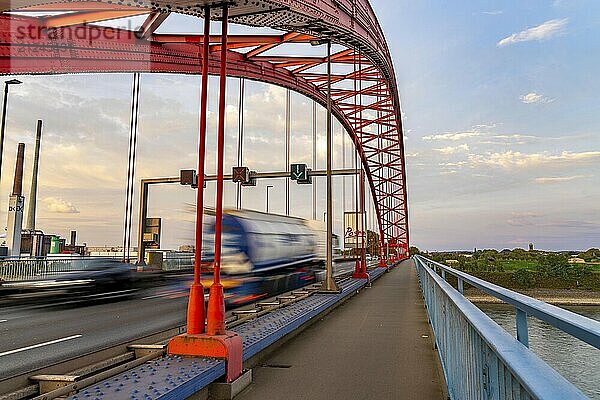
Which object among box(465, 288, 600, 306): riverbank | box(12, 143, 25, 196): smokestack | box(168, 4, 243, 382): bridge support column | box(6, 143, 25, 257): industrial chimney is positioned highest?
box(12, 143, 25, 196): smokestack

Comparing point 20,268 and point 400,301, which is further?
point 20,268

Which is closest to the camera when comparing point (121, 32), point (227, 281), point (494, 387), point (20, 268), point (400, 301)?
point (494, 387)

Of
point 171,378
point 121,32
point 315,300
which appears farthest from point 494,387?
point 121,32

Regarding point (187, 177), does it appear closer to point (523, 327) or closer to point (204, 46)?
point (204, 46)

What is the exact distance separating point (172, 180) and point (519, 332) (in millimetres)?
25451

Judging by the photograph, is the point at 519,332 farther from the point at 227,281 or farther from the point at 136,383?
the point at 227,281

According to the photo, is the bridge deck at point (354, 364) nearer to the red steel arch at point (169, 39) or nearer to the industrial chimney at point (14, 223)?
the red steel arch at point (169, 39)

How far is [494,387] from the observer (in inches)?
82.7

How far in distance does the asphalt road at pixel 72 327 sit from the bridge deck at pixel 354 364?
3447 mm

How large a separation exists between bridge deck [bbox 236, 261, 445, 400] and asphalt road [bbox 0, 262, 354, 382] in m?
3.45

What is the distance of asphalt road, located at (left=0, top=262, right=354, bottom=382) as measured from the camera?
8023 millimetres

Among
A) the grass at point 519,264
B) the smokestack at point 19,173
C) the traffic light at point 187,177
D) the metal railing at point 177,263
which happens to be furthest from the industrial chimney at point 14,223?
the grass at point 519,264

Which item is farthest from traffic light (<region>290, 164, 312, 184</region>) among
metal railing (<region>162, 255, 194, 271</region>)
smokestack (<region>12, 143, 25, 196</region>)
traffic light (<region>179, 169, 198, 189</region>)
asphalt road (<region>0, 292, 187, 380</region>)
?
smokestack (<region>12, 143, 25, 196</region>)

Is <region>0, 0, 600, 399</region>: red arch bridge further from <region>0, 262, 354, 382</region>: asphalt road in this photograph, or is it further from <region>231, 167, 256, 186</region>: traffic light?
<region>231, 167, 256, 186</region>: traffic light
